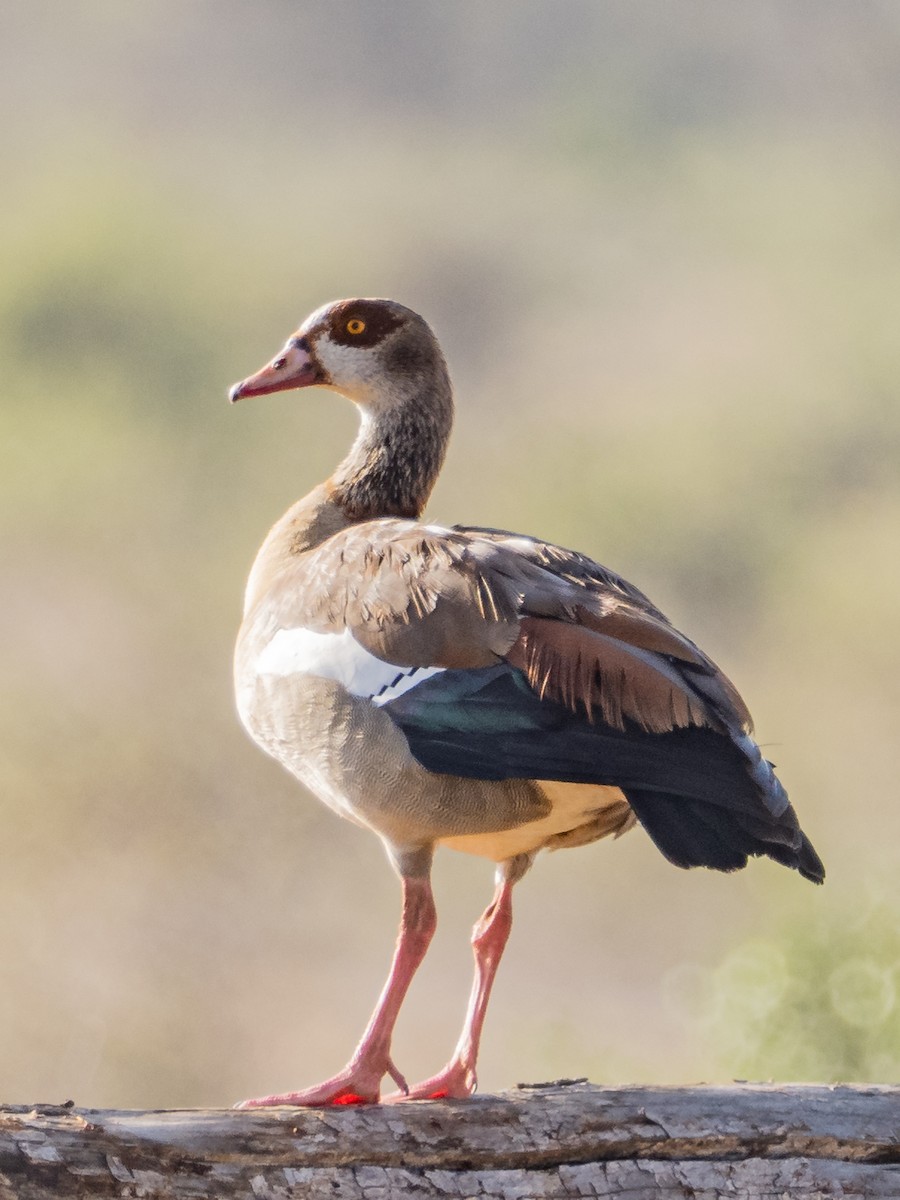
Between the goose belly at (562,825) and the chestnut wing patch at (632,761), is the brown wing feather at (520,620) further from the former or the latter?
the goose belly at (562,825)

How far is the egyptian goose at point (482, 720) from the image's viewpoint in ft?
6.81

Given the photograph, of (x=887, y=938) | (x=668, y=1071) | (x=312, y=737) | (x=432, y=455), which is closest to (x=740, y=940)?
(x=668, y=1071)

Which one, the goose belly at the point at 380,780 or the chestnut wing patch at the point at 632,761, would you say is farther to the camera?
the goose belly at the point at 380,780

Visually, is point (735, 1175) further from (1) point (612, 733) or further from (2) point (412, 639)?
(2) point (412, 639)

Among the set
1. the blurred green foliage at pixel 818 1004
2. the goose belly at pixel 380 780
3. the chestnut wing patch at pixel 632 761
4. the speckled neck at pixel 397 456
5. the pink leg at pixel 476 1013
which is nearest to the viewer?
the chestnut wing patch at pixel 632 761

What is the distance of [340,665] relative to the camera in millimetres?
2254

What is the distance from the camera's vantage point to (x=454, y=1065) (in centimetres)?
238

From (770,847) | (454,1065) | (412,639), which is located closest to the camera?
(770,847)

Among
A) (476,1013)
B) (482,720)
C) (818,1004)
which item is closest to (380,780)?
(482,720)

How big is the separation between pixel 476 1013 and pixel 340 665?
63cm

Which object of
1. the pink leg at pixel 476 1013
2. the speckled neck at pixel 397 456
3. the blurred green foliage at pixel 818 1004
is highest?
the speckled neck at pixel 397 456

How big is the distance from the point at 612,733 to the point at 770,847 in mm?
248

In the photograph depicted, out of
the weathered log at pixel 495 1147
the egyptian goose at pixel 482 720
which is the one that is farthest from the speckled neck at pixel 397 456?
the weathered log at pixel 495 1147

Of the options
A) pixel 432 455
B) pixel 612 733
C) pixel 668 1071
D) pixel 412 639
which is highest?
pixel 432 455
